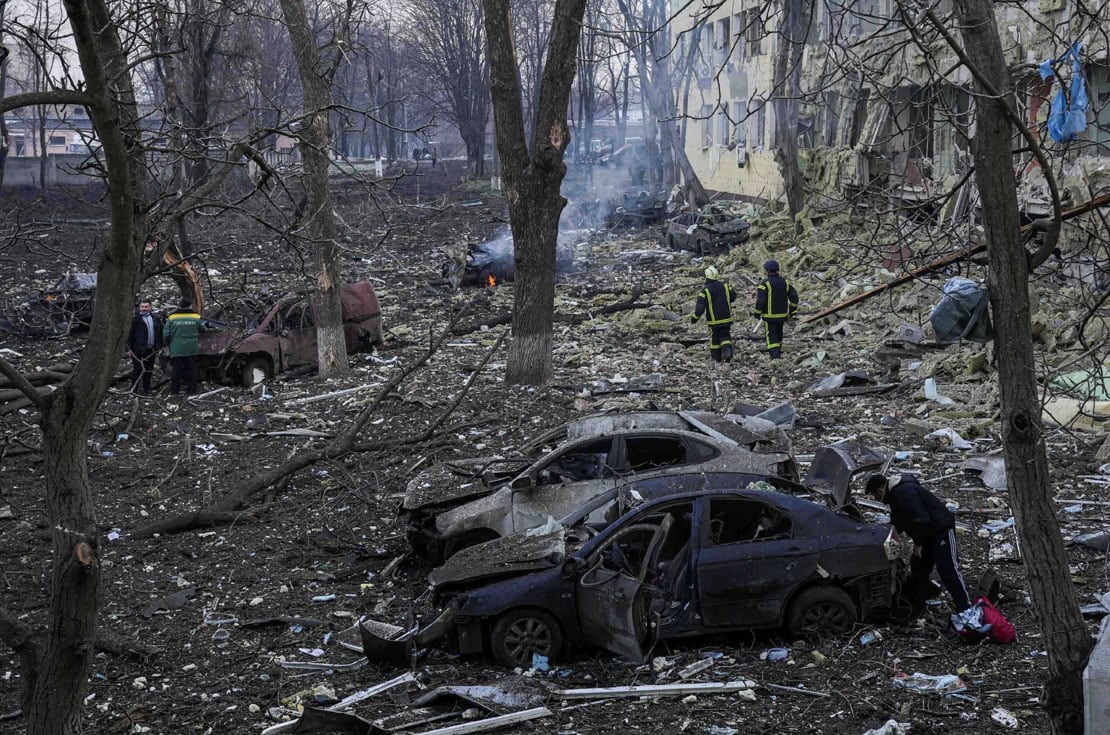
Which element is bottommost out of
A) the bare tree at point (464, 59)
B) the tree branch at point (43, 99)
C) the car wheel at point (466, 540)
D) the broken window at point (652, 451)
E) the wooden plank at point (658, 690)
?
the wooden plank at point (658, 690)

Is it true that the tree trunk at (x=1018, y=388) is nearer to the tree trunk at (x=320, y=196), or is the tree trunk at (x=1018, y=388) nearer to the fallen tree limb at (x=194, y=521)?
the fallen tree limb at (x=194, y=521)

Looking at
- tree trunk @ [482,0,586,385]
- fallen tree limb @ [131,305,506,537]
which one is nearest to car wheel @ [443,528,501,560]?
fallen tree limb @ [131,305,506,537]

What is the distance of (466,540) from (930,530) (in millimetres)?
3883

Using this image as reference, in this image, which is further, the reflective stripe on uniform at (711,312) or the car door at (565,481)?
the reflective stripe on uniform at (711,312)

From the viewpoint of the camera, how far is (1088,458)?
12.1m

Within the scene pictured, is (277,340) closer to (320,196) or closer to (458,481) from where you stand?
(320,196)

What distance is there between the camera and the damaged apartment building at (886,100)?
240 inches

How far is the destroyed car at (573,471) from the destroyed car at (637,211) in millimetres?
32405

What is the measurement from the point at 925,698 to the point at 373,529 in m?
5.94

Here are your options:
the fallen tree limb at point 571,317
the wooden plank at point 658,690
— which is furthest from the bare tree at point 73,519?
the fallen tree limb at point 571,317

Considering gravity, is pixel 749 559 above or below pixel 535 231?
below

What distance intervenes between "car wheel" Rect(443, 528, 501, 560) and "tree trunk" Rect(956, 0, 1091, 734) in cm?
500

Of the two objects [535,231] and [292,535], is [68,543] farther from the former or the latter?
[535,231]

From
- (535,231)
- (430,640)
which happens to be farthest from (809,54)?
(430,640)
